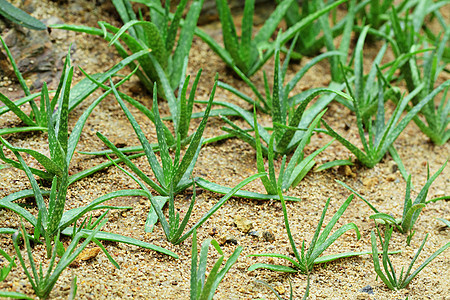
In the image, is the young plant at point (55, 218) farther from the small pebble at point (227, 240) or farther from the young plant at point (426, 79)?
the young plant at point (426, 79)

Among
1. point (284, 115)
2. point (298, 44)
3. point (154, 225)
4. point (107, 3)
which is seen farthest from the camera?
point (298, 44)

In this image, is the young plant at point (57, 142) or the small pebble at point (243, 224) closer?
the young plant at point (57, 142)

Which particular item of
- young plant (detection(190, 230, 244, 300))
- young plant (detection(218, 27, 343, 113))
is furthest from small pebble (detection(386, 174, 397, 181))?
young plant (detection(190, 230, 244, 300))

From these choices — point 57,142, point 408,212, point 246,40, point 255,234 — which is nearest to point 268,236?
point 255,234

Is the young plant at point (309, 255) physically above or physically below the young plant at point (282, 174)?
below

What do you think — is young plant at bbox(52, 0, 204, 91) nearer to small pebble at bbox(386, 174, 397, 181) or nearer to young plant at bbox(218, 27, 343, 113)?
young plant at bbox(218, 27, 343, 113)

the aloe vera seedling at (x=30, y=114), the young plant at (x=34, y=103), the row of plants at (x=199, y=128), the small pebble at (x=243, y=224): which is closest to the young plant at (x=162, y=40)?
the row of plants at (x=199, y=128)

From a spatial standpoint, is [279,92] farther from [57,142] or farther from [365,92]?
[57,142]

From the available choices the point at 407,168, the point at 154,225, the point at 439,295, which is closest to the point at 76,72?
the point at 154,225

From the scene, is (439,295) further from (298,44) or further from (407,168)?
(298,44)
